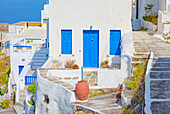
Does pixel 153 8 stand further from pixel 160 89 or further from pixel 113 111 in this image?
pixel 113 111

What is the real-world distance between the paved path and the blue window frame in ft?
11.8

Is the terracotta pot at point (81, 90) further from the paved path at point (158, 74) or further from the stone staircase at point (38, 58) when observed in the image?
the stone staircase at point (38, 58)

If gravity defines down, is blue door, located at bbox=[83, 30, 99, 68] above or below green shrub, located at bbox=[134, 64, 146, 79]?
above

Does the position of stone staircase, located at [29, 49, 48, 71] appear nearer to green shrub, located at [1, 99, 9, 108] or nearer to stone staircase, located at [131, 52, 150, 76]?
green shrub, located at [1, 99, 9, 108]

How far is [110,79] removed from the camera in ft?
43.9

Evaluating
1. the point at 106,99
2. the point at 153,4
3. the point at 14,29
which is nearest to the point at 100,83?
the point at 106,99

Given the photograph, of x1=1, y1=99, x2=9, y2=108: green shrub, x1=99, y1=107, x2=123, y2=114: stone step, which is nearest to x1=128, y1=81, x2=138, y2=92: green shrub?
x1=99, y1=107, x2=123, y2=114: stone step

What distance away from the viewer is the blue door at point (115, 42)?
16.4 metres

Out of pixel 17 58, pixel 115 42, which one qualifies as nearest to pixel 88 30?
pixel 115 42

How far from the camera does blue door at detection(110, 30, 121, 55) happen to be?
53.9 ft

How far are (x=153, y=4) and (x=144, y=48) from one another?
11.7 m

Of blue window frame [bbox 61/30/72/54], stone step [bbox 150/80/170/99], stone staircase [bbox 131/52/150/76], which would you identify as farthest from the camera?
blue window frame [bbox 61/30/72/54]

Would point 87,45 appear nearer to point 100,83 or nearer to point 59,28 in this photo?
point 59,28

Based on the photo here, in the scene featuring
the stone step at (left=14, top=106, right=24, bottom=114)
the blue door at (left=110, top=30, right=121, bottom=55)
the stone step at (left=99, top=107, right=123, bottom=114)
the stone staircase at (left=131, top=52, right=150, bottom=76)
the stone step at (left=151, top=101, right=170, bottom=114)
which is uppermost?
the blue door at (left=110, top=30, right=121, bottom=55)
